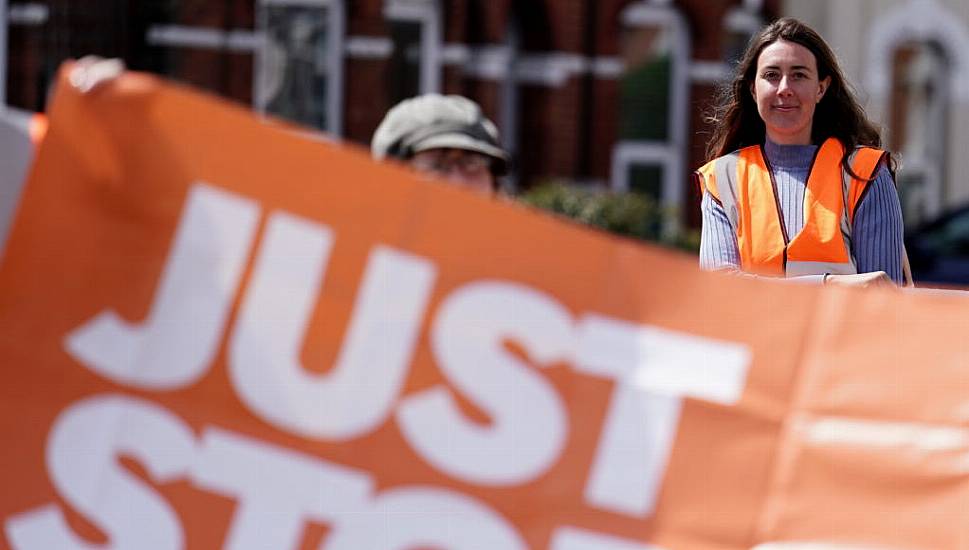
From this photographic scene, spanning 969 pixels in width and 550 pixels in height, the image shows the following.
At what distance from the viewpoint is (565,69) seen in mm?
18125

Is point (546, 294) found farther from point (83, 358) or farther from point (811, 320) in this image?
point (83, 358)

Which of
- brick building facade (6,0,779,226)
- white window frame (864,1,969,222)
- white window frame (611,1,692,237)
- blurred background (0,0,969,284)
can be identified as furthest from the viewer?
white window frame (864,1,969,222)

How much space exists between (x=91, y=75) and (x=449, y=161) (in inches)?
39.6

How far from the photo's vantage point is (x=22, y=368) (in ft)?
11.0

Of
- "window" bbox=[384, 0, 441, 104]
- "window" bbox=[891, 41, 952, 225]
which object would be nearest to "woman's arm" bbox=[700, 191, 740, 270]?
"window" bbox=[384, 0, 441, 104]

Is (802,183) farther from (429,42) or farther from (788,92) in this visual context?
(429,42)

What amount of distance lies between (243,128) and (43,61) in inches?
410

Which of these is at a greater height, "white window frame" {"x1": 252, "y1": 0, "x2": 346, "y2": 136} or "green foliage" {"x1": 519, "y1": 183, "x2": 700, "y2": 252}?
"white window frame" {"x1": 252, "y1": 0, "x2": 346, "y2": 136}

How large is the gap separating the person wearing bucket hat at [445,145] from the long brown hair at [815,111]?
2.71 feet

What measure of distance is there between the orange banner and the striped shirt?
0.98 m

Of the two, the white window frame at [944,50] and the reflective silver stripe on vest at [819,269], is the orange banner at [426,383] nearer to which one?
the reflective silver stripe on vest at [819,269]

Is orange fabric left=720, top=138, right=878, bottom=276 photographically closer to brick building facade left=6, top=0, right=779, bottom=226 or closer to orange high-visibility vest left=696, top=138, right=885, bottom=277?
orange high-visibility vest left=696, top=138, right=885, bottom=277

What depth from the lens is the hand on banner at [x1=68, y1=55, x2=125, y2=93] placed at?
340 cm

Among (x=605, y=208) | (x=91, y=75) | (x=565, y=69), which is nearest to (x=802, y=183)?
(x=91, y=75)
